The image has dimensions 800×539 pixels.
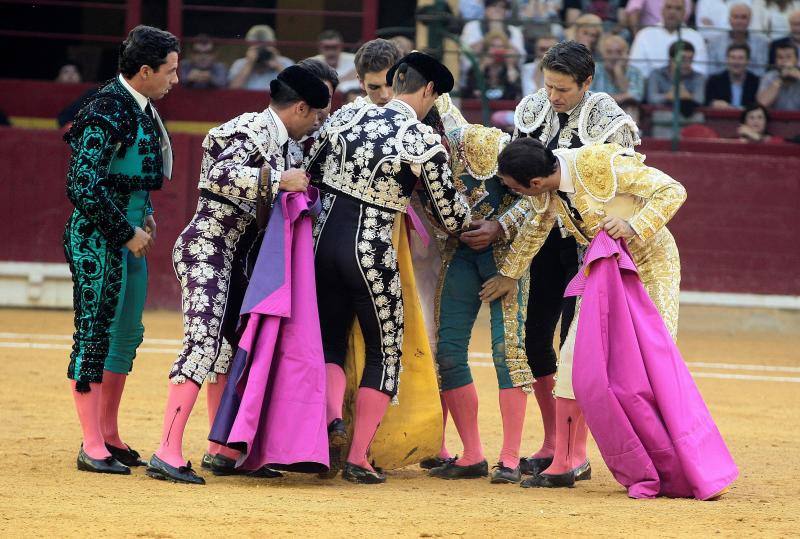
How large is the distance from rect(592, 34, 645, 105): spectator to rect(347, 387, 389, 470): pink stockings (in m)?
5.60

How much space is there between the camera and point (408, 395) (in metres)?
5.26

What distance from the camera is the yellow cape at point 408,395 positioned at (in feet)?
17.1

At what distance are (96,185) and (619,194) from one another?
179 cm

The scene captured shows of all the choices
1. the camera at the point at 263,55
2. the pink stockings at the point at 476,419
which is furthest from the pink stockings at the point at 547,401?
the camera at the point at 263,55

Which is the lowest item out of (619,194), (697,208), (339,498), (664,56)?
(339,498)

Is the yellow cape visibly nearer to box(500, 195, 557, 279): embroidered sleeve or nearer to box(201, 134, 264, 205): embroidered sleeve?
box(500, 195, 557, 279): embroidered sleeve

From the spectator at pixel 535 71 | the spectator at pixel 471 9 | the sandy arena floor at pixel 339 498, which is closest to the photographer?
the sandy arena floor at pixel 339 498

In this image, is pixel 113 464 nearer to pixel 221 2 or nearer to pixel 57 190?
pixel 57 190

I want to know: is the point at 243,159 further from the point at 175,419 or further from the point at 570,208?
the point at 570,208

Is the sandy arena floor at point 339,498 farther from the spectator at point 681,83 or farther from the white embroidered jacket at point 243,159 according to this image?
the spectator at point 681,83

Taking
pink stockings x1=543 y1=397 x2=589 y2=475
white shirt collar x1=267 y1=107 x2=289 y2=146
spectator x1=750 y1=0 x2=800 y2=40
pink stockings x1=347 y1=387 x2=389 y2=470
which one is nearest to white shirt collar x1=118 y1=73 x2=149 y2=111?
white shirt collar x1=267 y1=107 x2=289 y2=146

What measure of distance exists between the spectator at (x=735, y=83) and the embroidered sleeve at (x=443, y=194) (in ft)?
19.3

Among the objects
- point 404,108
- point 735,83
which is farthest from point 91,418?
point 735,83

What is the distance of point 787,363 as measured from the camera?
29.6 feet
